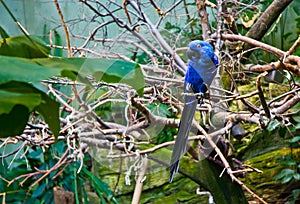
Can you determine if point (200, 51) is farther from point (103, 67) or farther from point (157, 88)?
point (103, 67)

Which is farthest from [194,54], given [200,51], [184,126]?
[184,126]

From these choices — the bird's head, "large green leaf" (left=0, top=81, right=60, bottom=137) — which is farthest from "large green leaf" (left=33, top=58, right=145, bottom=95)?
the bird's head

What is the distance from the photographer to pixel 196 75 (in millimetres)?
678

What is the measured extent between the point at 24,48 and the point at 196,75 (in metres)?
0.37

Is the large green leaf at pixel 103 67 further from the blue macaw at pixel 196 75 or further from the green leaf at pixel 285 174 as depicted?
the green leaf at pixel 285 174

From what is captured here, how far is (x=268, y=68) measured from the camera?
3.10 ft

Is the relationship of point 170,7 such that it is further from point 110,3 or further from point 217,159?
point 217,159

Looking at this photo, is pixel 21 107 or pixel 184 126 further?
pixel 184 126

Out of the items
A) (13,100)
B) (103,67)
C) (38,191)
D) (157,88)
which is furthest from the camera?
(38,191)

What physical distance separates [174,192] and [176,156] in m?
1.13

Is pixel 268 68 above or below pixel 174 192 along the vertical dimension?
above

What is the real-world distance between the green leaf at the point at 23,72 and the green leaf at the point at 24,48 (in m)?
0.08

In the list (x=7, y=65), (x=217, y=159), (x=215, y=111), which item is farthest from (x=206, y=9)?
(x=7, y=65)

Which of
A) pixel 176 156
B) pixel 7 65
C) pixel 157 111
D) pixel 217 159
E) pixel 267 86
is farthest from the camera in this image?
pixel 267 86
